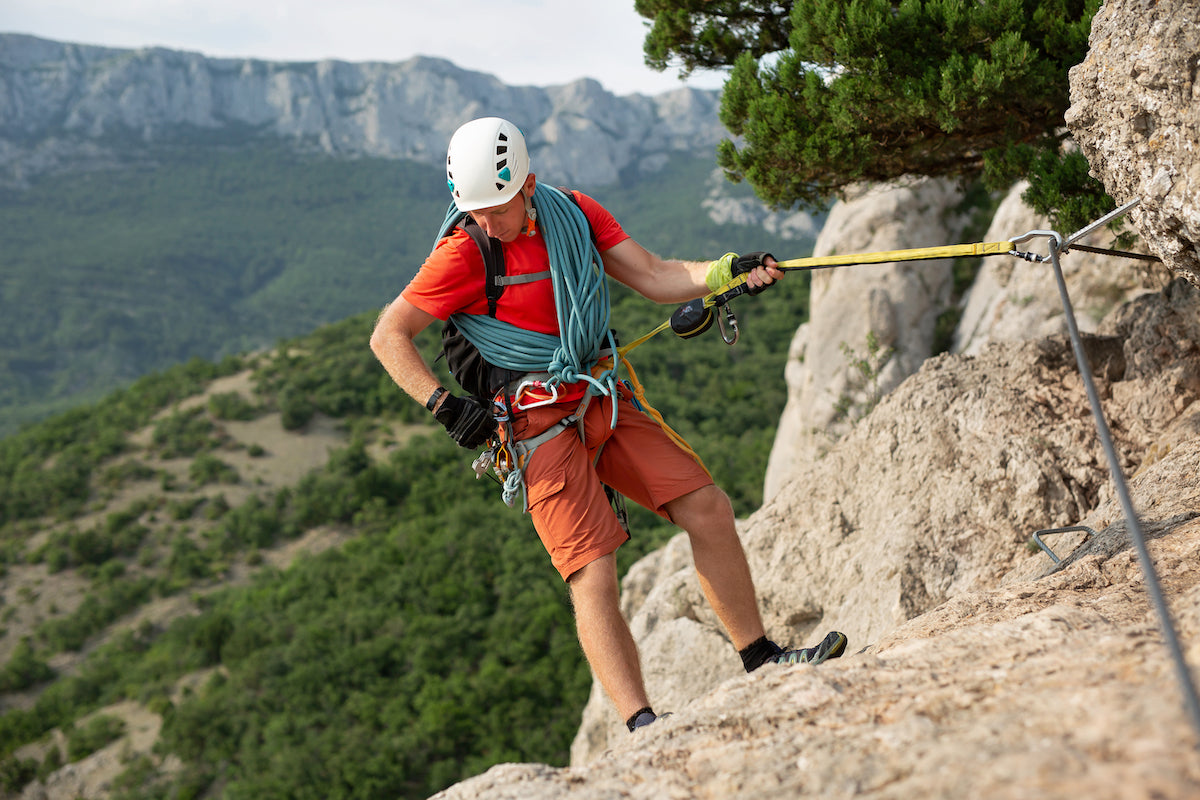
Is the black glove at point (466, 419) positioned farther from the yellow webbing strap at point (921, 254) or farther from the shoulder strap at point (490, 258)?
the yellow webbing strap at point (921, 254)

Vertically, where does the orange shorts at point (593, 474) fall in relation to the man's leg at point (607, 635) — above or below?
above

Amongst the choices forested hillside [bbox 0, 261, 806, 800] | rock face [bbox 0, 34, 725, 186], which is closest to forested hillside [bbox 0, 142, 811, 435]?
rock face [bbox 0, 34, 725, 186]

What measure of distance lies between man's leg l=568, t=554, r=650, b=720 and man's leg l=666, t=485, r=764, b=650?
1.40 feet

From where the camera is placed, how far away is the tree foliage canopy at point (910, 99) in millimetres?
3949

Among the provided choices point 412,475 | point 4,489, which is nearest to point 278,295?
point 4,489

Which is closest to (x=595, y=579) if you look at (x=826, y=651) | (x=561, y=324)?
(x=826, y=651)

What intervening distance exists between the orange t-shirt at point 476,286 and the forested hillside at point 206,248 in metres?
93.2

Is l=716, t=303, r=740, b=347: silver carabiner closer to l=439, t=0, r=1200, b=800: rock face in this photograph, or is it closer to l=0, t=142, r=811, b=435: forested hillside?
l=439, t=0, r=1200, b=800: rock face

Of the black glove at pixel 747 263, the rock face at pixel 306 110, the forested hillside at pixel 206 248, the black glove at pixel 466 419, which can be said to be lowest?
the black glove at pixel 466 419

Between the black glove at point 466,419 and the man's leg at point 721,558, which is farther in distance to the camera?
the man's leg at point 721,558

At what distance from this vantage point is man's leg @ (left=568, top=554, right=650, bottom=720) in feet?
9.82

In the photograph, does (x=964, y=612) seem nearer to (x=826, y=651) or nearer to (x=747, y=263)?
(x=826, y=651)

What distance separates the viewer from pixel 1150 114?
2.73m

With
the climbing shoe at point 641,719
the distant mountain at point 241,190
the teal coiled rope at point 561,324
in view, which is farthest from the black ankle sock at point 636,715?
the distant mountain at point 241,190
